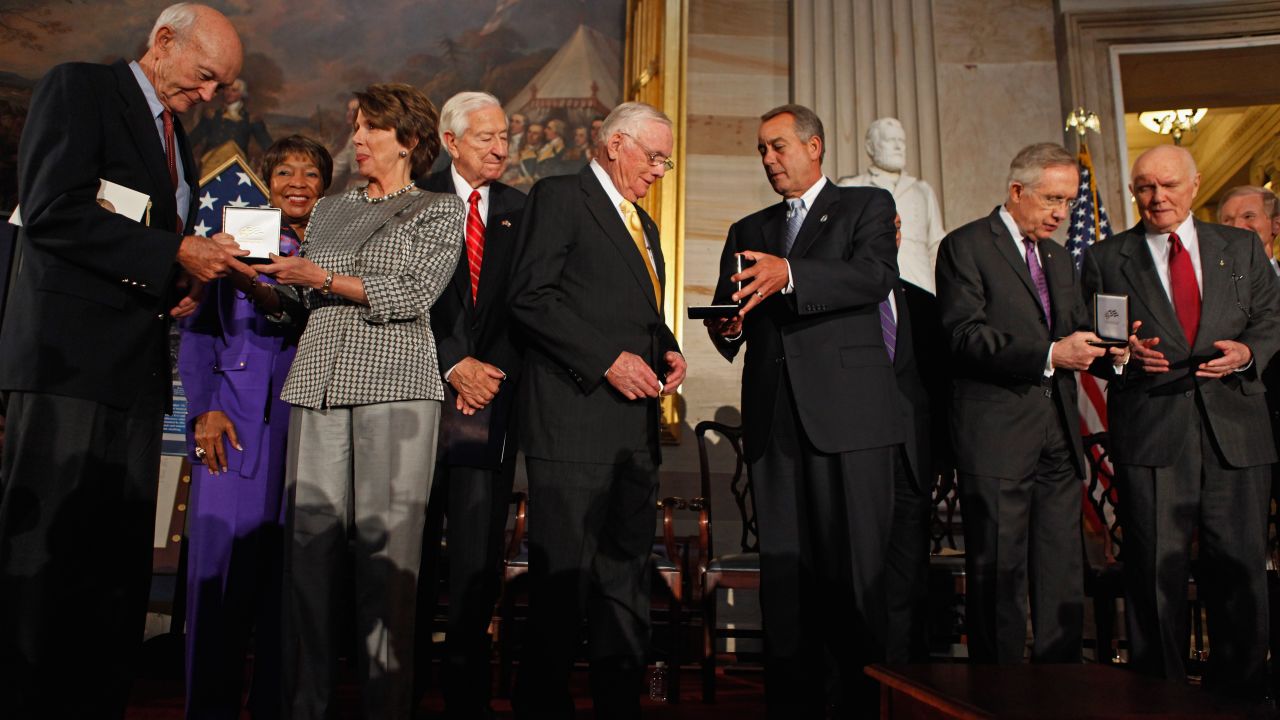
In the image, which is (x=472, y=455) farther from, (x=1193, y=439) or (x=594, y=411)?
(x=1193, y=439)

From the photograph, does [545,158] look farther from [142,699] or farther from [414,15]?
[142,699]

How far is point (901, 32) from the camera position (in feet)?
20.7

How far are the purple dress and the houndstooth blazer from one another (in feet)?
1.70

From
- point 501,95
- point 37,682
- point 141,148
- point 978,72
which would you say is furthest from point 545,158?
point 37,682

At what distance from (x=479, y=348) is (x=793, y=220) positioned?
1.19 metres

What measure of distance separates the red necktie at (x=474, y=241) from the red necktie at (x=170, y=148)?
3.00 feet

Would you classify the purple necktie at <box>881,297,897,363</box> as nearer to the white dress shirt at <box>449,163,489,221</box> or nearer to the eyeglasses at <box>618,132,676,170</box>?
the eyeglasses at <box>618,132,676,170</box>

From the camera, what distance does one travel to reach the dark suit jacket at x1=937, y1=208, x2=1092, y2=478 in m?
3.37

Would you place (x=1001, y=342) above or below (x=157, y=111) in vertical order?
below

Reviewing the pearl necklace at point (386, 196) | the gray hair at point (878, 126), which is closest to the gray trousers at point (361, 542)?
the pearl necklace at point (386, 196)

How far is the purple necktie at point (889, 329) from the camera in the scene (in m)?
3.90

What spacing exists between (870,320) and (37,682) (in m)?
2.56

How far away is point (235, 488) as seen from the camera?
299 centimetres

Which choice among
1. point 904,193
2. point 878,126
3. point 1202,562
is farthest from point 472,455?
point 878,126
